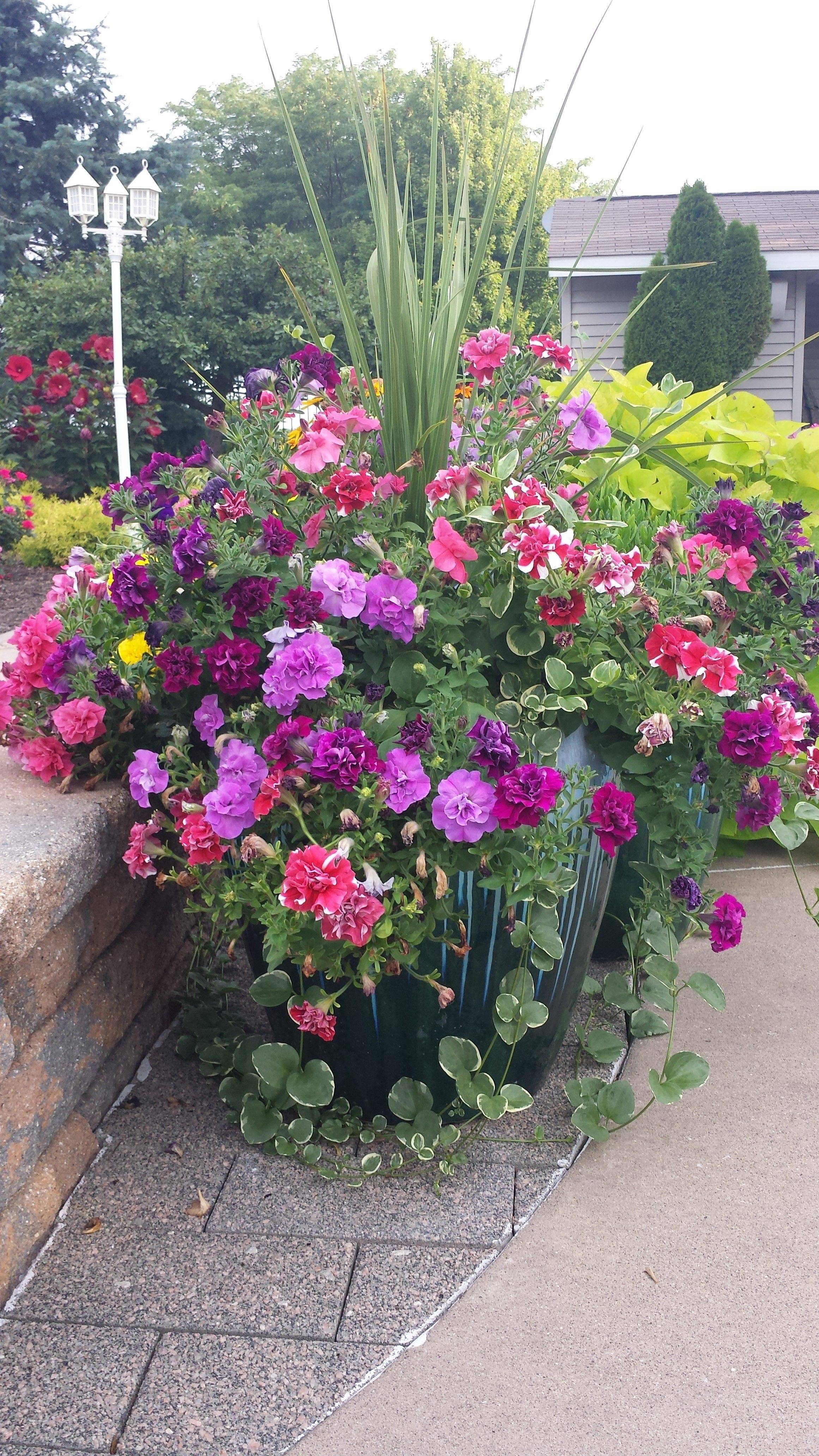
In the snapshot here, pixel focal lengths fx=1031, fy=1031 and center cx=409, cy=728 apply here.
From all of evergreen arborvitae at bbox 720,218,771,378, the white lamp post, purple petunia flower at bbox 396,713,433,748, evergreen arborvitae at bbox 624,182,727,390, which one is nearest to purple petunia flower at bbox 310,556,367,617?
purple petunia flower at bbox 396,713,433,748

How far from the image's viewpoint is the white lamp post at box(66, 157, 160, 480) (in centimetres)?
957

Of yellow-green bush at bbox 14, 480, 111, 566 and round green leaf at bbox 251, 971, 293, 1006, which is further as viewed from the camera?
yellow-green bush at bbox 14, 480, 111, 566

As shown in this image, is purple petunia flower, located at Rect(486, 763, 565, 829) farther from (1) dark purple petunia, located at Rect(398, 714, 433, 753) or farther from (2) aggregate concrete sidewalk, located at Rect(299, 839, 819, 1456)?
(2) aggregate concrete sidewalk, located at Rect(299, 839, 819, 1456)

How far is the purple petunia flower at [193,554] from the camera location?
1.65 meters

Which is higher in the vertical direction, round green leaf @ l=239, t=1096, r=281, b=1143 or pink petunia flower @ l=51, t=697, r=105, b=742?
pink petunia flower @ l=51, t=697, r=105, b=742

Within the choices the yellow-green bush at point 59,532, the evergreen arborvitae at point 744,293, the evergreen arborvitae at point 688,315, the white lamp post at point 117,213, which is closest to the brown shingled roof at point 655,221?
the evergreen arborvitae at point 744,293

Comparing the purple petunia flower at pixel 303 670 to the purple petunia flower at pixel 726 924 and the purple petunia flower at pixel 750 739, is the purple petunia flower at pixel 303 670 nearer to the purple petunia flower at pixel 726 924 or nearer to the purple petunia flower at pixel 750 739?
the purple petunia flower at pixel 750 739

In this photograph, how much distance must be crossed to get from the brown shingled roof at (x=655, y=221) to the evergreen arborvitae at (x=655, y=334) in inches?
38.7

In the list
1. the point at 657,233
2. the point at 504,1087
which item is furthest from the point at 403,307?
the point at 657,233

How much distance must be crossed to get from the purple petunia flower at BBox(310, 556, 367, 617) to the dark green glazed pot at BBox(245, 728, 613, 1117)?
0.44 meters

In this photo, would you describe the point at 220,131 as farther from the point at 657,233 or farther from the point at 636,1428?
the point at 636,1428

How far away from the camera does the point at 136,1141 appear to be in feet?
6.16

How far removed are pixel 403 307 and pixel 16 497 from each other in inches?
336

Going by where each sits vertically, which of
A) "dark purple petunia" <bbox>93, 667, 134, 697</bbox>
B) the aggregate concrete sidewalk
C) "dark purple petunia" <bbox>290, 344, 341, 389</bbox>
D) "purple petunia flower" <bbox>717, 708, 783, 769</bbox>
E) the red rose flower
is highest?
the red rose flower
